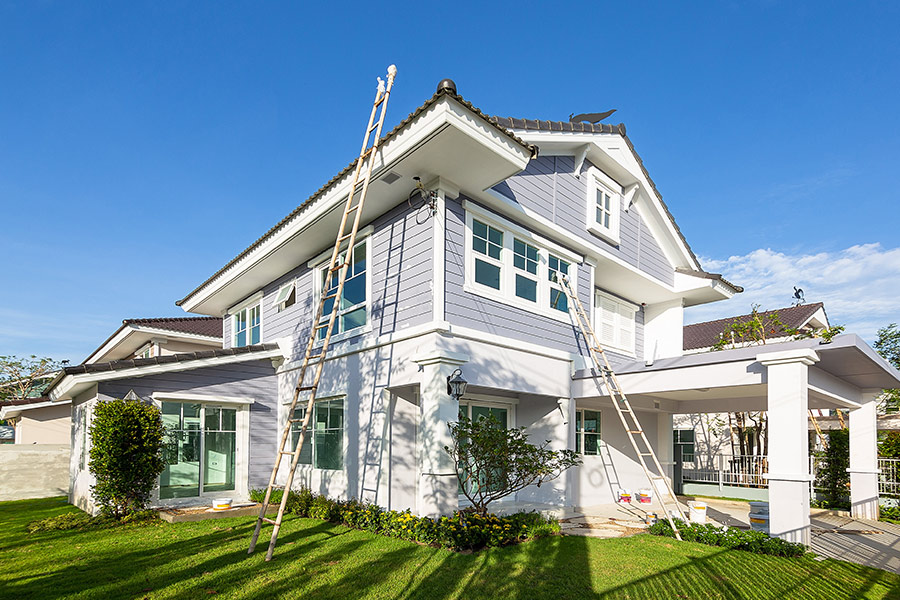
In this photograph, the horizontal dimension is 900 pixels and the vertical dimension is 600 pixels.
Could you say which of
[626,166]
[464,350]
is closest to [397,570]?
[464,350]

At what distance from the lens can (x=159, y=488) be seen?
34.9 feet

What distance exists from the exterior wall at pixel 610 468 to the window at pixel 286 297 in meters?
7.15

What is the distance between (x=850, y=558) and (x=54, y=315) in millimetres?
34048

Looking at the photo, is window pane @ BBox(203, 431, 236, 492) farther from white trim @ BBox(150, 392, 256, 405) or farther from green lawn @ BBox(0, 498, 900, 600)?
green lawn @ BBox(0, 498, 900, 600)

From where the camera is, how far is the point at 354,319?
10.5 metres

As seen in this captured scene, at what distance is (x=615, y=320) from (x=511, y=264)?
5.15 meters

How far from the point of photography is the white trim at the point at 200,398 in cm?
1092

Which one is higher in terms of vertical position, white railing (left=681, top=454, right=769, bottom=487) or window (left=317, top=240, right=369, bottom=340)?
window (left=317, top=240, right=369, bottom=340)

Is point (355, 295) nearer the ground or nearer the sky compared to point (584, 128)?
nearer the ground

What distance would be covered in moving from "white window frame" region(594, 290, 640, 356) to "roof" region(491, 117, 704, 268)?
7.36ft

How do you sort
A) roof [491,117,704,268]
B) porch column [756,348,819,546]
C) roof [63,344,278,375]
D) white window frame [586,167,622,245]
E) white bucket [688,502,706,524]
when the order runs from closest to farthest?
porch column [756,348,819,546] → white bucket [688,502,706,524] → roof [491,117,704,268] → roof [63,344,278,375] → white window frame [586,167,622,245]

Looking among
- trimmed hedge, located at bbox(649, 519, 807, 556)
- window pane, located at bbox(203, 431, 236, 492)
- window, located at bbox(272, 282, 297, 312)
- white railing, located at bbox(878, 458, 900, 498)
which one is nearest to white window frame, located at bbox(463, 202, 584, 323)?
trimmed hedge, located at bbox(649, 519, 807, 556)

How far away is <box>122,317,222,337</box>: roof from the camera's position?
52.0 feet

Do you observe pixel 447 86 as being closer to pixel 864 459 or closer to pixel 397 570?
pixel 397 570
